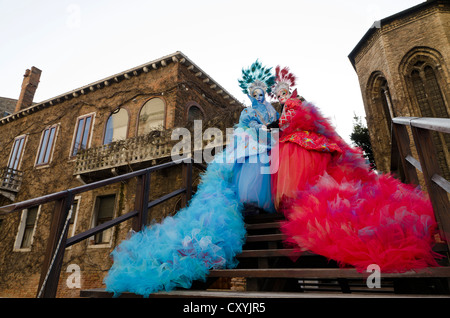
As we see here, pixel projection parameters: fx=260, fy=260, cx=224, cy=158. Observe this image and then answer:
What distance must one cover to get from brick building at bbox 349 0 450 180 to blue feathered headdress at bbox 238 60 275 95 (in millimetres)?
9230

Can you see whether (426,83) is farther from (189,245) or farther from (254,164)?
(189,245)

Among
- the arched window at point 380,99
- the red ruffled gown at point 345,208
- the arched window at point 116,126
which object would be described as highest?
the arched window at point 380,99

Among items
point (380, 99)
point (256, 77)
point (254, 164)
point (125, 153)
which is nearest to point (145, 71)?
point (125, 153)

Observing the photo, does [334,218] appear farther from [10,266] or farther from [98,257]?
[10,266]

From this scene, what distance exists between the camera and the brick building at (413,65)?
1046cm

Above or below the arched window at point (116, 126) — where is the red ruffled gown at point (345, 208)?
below

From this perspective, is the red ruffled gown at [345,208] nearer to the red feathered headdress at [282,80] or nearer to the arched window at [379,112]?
the red feathered headdress at [282,80]

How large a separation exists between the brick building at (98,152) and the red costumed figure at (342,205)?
5.83m

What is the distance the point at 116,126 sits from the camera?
12.0 m

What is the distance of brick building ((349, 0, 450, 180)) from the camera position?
10461 millimetres

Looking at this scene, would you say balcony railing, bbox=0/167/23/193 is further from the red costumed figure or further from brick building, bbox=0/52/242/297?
the red costumed figure

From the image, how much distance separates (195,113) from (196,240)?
32.9 feet

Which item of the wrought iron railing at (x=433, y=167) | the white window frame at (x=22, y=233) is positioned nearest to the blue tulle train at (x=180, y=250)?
the wrought iron railing at (x=433, y=167)

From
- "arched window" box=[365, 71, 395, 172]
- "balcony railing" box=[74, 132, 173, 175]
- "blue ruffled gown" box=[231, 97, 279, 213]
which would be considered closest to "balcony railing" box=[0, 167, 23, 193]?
"balcony railing" box=[74, 132, 173, 175]
